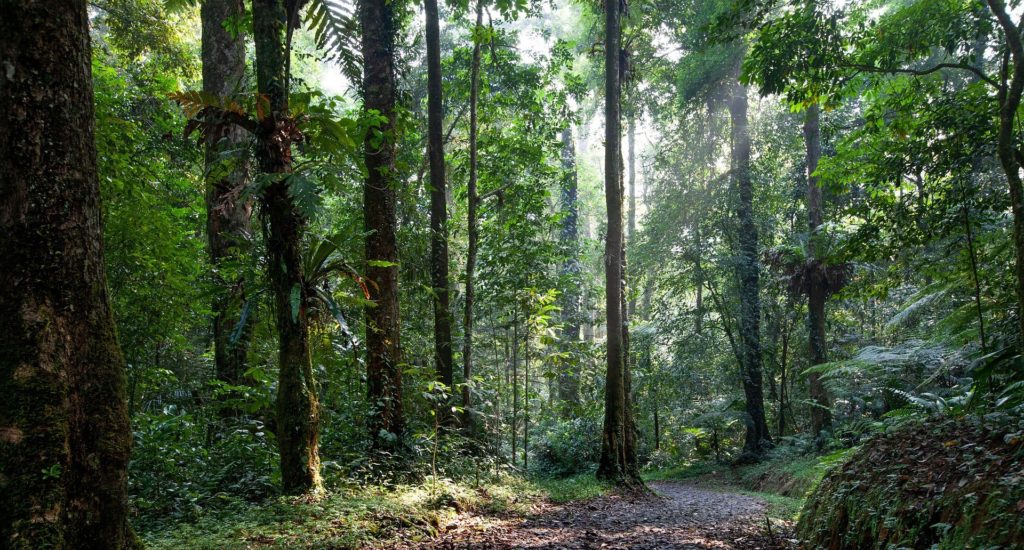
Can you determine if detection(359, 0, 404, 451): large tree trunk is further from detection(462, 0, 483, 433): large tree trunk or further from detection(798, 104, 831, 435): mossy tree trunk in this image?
detection(798, 104, 831, 435): mossy tree trunk

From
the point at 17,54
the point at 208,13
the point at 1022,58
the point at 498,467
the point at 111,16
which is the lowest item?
the point at 498,467

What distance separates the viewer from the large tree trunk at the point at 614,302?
1045 centimetres

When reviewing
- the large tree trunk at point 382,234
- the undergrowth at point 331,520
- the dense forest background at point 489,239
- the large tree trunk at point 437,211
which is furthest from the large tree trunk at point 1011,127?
the large tree trunk at point 437,211

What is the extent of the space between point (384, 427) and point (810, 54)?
23.0 ft

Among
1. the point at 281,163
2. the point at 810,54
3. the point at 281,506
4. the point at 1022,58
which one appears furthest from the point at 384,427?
the point at 1022,58

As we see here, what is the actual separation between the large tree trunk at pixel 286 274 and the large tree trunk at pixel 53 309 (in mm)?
2190

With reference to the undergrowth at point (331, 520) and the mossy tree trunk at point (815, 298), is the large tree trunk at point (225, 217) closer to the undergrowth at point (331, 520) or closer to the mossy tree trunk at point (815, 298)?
the undergrowth at point (331, 520)

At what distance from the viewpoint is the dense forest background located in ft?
18.3

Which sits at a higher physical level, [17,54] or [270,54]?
[270,54]

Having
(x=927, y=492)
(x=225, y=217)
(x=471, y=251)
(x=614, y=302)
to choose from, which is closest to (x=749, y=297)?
(x=614, y=302)

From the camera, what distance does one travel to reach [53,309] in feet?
9.86

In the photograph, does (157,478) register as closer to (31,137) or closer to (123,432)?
(123,432)

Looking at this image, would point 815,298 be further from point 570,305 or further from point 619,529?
point 619,529

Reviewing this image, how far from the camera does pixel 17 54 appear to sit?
300 cm
